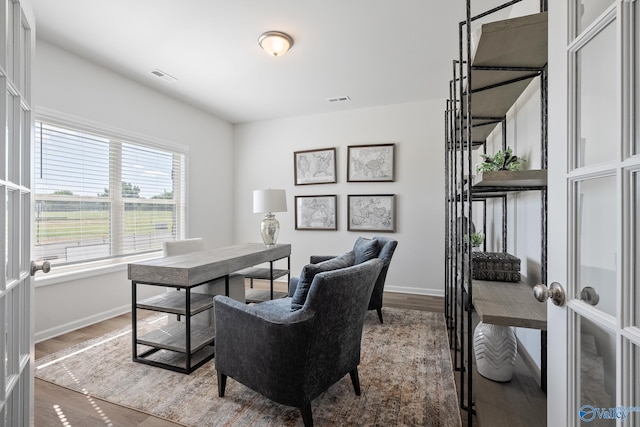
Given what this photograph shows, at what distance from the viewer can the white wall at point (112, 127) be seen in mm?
2740

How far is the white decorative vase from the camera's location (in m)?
1.57

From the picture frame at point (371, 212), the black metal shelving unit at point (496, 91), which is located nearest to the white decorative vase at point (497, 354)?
the black metal shelving unit at point (496, 91)

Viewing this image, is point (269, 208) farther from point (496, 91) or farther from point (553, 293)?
point (553, 293)

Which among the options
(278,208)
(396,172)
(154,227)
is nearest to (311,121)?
(396,172)

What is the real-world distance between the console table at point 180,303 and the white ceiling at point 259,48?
1.89m

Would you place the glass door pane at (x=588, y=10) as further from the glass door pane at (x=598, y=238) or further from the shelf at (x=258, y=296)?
the shelf at (x=258, y=296)

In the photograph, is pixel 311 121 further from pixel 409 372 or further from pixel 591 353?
pixel 591 353

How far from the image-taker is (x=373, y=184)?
438 cm

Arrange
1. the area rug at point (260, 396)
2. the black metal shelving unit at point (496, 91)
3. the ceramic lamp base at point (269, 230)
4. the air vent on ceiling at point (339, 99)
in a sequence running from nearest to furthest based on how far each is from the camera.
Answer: the black metal shelving unit at point (496, 91), the area rug at point (260, 396), the ceramic lamp base at point (269, 230), the air vent on ceiling at point (339, 99)

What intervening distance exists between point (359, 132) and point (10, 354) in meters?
4.16

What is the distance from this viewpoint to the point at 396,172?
14.0 ft

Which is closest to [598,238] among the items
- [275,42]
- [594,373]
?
[594,373]

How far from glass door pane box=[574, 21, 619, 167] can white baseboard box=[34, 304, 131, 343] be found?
3.82 metres

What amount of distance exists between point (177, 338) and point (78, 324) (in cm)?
151
